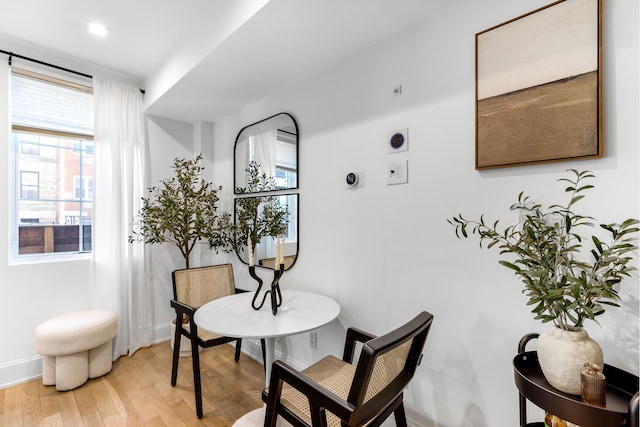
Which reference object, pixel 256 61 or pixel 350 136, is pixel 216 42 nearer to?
pixel 256 61

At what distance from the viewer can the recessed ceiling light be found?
2172mm

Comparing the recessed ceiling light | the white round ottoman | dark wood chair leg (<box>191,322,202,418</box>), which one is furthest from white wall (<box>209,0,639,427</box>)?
the white round ottoman

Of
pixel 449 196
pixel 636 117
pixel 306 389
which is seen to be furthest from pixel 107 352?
pixel 636 117

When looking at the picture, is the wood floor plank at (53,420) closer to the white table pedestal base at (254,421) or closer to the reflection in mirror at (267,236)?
the white table pedestal base at (254,421)

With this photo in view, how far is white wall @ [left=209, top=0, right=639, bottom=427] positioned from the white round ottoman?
169 cm

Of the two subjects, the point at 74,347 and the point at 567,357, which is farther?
the point at 74,347

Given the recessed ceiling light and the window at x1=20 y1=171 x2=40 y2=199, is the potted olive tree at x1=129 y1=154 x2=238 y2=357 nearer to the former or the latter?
the window at x1=20 y1=171 x2=40 y2=199

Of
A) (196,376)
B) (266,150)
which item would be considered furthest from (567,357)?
(266,150)

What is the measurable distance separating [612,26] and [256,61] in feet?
5.97

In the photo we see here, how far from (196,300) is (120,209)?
1.20 meters

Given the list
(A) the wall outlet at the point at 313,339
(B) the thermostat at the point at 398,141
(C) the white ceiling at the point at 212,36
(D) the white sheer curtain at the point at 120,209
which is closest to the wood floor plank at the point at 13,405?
(D) the white sheer curtain at the point at 120,209

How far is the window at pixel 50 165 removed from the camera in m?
2.49

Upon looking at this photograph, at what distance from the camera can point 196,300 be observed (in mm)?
2467

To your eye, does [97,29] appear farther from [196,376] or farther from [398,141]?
[196,376]
